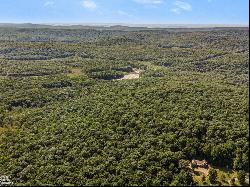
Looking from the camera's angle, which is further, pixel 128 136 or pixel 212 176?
pixel 128 136

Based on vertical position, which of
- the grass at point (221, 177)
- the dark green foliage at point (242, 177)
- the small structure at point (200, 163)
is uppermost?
the dark green foliage at point (242, 177)

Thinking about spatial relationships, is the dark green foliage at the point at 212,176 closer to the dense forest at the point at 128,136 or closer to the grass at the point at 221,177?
the grass at the point at 221,177

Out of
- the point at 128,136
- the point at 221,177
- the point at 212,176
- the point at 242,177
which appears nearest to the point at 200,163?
the point at 221,177

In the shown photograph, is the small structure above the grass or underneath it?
above

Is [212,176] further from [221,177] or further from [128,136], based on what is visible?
[128,136]

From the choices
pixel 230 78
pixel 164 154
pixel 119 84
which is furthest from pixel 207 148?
pixel 230 78

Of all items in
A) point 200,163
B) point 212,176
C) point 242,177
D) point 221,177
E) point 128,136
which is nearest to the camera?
point 242,177

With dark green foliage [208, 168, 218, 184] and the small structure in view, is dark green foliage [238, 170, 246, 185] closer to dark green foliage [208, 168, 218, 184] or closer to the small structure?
dark green foliage [208, 168, 218, 184]

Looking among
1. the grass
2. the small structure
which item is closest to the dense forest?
the small structure

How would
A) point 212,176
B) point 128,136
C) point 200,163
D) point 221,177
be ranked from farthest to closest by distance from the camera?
1. point 128,136
2. point 200,163
3. point 221,177
4. point 212,176

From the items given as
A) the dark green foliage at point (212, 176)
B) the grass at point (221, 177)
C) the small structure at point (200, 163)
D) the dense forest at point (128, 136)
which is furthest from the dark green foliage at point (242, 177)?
the small structure at point (200, 163)

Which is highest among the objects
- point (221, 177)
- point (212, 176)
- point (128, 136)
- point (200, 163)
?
point (128, 136)

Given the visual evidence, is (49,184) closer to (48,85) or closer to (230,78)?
(48,85)
